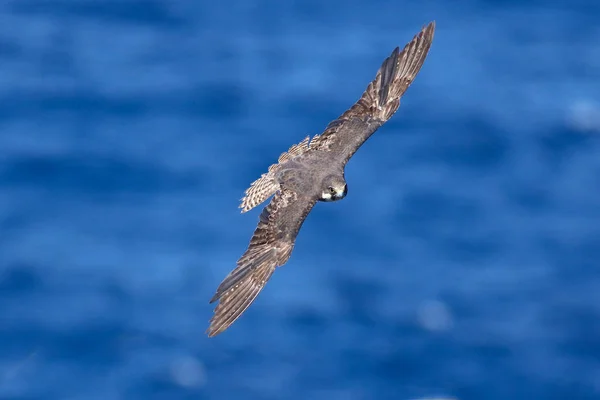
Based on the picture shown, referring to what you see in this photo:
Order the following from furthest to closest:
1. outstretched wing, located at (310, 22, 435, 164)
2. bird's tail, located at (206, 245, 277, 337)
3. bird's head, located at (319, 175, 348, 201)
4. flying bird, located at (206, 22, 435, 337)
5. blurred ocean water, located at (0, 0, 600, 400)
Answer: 1. blurred ocean water, located at (0, 0, 600, 400)
2. outstretched wing, located at (310, 22, 435, 164)
3. bird's head, located at (319, 175, 348, 201)
4. flying bird, located at (206, 22, 435, 337)
5. bird's tail, located at (206, 245, 277, 337)

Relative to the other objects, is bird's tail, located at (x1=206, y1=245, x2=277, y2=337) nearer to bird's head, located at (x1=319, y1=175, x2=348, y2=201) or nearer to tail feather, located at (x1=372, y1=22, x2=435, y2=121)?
bird's head, located at (x1=319, y1=175, x2=348, y2=201)

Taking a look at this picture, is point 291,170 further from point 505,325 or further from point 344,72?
point 344,72

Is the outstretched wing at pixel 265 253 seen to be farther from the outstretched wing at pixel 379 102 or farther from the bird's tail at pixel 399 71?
the bird's tail at pixel 399 71

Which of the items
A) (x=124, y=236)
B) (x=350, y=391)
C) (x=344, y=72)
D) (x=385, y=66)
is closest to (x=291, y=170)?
(x=385, y=66)

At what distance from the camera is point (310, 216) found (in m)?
30.6

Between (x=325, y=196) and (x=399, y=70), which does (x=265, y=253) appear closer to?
(x=325, y=196)

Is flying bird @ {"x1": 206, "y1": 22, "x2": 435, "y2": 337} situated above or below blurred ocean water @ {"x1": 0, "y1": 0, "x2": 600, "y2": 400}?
below

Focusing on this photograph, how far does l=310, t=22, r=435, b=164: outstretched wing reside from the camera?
53.9 ft

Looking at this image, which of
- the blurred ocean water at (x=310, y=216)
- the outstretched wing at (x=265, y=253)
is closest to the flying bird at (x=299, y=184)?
the outstretched wing at (x=265, y=253)

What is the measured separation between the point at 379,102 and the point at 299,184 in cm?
211

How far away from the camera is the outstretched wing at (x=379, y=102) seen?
16.4 metres

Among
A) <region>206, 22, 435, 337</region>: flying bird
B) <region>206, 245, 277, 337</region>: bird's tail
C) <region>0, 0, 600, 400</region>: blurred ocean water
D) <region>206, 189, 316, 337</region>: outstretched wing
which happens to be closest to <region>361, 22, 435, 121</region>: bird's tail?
<region>206, 22, 435, 337</region>: flying bird

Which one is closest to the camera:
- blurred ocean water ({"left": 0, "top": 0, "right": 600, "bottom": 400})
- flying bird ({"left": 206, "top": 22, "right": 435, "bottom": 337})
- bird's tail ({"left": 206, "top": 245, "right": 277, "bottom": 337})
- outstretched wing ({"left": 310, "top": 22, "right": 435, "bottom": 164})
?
bird's tail ({"left": 206, "top": 245, "right": 277, "bottom": 337})

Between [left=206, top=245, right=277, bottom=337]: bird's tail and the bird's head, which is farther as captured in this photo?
the bird's head
